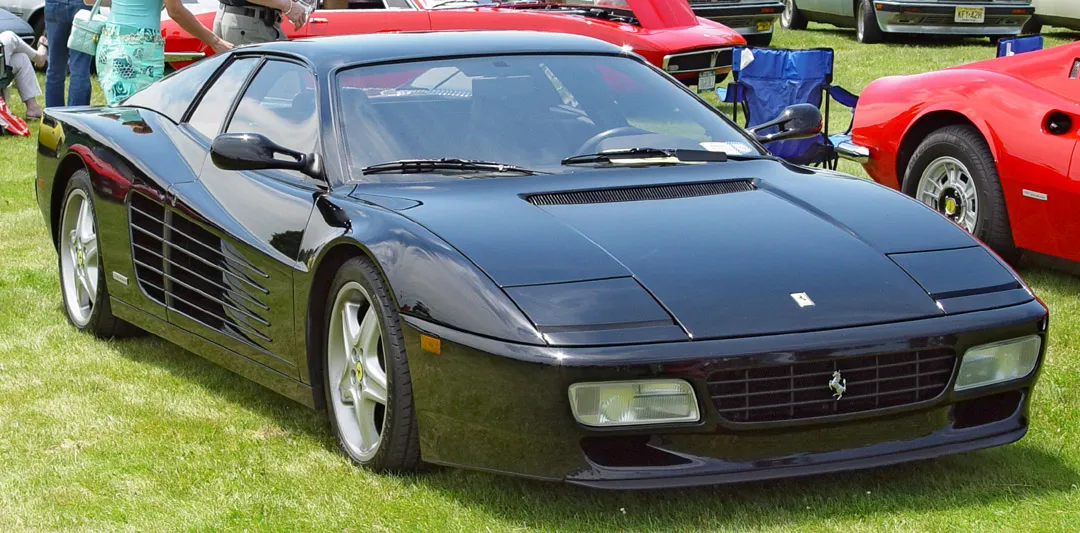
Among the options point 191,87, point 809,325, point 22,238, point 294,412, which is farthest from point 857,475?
point 22,238

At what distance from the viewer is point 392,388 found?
12.5 feet

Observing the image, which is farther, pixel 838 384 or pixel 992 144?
pixel 992 144

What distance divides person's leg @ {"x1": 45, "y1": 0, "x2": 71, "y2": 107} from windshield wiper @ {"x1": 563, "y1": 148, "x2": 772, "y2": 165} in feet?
22.2

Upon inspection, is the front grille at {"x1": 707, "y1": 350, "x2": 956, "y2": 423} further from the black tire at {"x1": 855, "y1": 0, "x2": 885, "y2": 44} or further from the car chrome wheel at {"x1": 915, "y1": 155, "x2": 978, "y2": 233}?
the black tire at {"x1": 855, "y1": 0, "x2": 885, "y2": 44}

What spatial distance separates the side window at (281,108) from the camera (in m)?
4.68

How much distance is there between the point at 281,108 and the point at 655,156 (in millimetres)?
1255

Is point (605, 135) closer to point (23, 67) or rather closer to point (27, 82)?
point (23, 67)

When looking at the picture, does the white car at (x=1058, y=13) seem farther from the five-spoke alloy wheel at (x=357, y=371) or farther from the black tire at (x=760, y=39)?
the five-spoke alloy wheel at (x=357, y=371)

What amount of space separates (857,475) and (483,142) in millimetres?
1460

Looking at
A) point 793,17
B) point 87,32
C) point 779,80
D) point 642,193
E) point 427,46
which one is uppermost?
point 427,46

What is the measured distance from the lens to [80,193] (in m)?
5.81

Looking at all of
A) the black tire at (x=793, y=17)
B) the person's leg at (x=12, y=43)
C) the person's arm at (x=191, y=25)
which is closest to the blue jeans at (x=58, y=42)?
the person's leg at (x=12, y=43)

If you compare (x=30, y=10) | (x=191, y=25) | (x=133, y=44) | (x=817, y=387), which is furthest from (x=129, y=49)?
(x=30, y=10)

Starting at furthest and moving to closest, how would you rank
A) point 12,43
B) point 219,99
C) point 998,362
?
1. point 12,43
2. point 219,99
3. point 998,362
